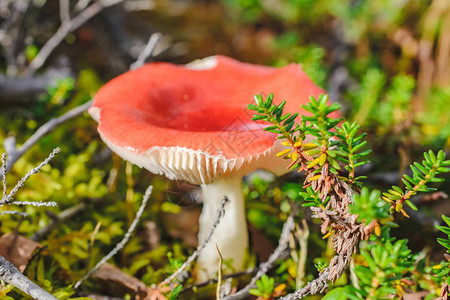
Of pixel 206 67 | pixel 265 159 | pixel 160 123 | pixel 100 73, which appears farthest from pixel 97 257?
pixel 100 73

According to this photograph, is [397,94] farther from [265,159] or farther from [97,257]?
[97,257]

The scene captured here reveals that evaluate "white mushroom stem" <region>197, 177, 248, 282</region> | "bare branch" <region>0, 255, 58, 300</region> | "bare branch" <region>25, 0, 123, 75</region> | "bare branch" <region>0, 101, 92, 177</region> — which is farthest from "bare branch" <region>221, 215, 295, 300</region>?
"bare branch" <region>25, 0, 123, 75</region>

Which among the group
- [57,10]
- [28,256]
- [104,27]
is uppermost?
[57,10]

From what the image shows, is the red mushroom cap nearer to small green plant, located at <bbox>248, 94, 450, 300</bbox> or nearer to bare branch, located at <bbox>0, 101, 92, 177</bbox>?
small green plant, located at <bbox>248, 94, 450, 300</bbox>

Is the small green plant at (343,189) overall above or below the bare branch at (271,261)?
above

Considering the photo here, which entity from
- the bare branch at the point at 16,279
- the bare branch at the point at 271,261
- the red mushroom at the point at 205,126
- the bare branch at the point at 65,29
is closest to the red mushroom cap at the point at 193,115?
the red mushroom at the point at 205,126

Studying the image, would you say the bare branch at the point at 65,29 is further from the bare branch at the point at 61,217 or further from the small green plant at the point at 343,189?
the small green plant at the point at 343,189

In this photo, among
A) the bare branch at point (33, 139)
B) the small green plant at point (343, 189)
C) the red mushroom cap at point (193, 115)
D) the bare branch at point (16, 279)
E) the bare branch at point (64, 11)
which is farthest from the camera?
the bare branch at point (64, 11)

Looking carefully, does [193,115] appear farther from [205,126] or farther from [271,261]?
[271,261]
